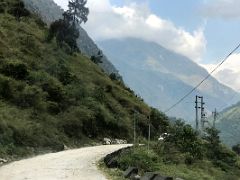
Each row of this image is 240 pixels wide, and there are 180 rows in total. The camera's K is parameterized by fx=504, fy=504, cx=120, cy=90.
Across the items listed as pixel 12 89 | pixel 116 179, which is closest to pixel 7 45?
pixel 12 89

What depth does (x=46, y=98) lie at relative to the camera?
193 ft

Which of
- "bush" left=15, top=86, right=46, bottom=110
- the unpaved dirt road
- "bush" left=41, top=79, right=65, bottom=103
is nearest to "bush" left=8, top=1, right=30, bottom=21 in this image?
"bush" left=41, top=79, right=65, bottom=103

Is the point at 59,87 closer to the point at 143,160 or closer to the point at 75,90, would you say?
the point at 75,90

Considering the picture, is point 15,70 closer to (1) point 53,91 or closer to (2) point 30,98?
(1) point 53,91

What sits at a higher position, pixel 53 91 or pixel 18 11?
pixel 18 11

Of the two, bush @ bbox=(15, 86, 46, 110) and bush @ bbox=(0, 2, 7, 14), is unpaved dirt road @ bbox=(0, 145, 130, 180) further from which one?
bush @ bbox=(0, 2, 7, 14)

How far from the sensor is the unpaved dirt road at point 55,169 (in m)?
25.4

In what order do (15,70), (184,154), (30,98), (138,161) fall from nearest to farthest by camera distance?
(138,161), (184,154), (30,98), (15,70)

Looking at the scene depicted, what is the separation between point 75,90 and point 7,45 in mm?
11449

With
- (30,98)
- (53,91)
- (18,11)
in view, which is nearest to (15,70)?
(53,91)

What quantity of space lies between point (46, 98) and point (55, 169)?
30.5m

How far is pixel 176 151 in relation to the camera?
4778 cm

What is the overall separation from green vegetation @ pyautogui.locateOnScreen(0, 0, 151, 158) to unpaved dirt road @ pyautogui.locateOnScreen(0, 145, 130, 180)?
4221 mm

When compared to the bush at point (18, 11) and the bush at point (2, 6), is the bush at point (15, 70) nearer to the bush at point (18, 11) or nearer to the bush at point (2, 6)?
the bush at point (2, 6)
